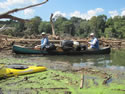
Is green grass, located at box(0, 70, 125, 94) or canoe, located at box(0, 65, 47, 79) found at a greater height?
canoe, located at box(0, 65, 47, 79)

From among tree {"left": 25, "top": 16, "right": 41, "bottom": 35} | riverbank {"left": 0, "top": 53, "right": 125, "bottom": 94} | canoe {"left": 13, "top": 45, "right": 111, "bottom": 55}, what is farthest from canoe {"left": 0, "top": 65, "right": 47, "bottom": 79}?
canoe {"left": 13, "top": 45, "right": 111, "bottom": 55}

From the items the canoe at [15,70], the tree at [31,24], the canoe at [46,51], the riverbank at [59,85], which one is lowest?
the riverbank at [59,85]

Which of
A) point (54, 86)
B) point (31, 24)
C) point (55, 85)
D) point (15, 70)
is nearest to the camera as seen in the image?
point (54, 86)

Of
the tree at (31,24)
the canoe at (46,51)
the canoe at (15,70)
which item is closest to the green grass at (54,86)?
the canoe at (15,70)

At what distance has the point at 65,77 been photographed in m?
6.06

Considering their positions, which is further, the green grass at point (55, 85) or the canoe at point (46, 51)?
the canoe at point (46, 51)

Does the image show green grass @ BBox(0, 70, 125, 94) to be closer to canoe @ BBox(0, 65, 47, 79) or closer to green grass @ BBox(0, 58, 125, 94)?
green grass @ BBox(0, 58, 125, 94)

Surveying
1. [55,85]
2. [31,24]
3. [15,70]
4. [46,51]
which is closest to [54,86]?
[55,85]

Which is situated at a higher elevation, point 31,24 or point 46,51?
point 31,24

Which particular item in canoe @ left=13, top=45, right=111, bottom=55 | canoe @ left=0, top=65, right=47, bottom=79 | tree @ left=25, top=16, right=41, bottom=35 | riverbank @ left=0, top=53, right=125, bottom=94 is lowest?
riverbank @ left=0, top=53, right=125, bottom=94

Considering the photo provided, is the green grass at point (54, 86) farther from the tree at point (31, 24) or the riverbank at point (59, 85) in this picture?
the tree at point (31, 24)

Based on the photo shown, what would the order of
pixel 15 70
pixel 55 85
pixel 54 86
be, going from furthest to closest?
1. pixel 15 70
2. pixel 55 85
3. pixel 54 86

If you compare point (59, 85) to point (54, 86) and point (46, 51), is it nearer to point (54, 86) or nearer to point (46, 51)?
point (54, 86)

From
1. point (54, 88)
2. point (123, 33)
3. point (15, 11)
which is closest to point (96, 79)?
point (54, 88)
